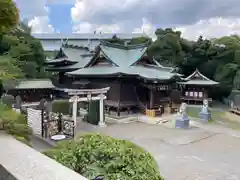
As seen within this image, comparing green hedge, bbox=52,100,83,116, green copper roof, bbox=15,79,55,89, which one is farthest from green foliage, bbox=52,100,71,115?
green copper roof, bbox=15,79,55,89

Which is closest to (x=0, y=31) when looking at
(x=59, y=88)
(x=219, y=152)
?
(x=219, y=152)

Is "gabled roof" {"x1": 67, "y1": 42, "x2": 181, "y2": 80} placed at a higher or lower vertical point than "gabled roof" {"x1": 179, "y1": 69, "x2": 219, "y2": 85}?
higher

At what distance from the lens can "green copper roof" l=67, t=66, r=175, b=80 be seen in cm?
1759

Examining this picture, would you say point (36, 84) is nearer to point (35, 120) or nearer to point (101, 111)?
point (101, 111)

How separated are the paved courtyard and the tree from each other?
6130 millimetres

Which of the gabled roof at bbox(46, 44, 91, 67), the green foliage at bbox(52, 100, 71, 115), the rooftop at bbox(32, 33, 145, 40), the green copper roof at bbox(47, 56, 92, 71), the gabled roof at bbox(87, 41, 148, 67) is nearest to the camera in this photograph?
the green foliage at bbox(52, 100, 71, 115)

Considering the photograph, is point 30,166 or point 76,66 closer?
point 30,166

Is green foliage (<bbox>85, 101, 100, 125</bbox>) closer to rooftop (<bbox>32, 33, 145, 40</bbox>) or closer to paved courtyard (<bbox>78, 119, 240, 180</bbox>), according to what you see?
paved courtyard (<bbox>78, 119, 240, 180</bbox>)

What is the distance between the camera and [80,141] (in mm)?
3303

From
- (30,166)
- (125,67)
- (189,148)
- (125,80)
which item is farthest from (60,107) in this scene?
(30,166)

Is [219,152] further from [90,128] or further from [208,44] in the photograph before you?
[208,44]

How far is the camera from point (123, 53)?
20922 mm

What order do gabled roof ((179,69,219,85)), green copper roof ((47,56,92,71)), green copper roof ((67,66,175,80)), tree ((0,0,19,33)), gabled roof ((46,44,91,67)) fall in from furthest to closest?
1. gabled roof ((46,44,91,67))
2. green copper roof ((47,56,92,71))
3. gabled roof ((179,69,219,85))
4. green copper roof ((67,66,175,80))
5. tree ((0,0,19,33))

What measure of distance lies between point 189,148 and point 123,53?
12.0m
